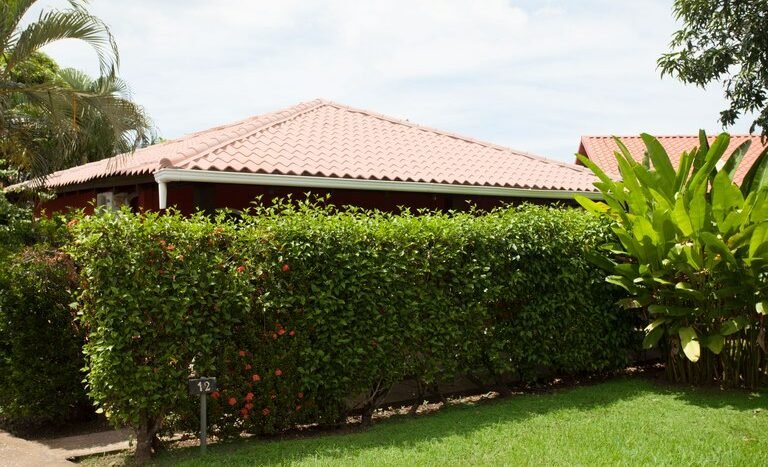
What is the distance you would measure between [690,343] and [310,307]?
4.57 meters

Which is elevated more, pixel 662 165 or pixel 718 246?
pixel 662 165

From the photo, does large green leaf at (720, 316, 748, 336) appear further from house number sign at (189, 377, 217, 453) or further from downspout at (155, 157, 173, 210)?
downspout at (155, 157, 173, 210)

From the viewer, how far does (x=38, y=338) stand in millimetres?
8242

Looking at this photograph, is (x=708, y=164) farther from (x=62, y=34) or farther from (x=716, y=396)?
(x=62, y=34)

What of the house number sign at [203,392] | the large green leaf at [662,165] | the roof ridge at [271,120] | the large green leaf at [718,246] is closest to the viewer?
the house number sign at [203,392]

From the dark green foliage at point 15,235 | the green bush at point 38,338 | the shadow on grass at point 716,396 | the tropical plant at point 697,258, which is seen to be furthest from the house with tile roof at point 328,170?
the shadow on grass at point 716,396

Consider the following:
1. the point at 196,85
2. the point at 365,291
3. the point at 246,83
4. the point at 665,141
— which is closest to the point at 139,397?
the point at 365,291

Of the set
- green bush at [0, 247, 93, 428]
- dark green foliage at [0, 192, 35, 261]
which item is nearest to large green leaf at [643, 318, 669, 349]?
green bush at [0, 247, 93, 428]

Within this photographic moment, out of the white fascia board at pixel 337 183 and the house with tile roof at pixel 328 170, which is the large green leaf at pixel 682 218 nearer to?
the white fascia board at pixel 337 183

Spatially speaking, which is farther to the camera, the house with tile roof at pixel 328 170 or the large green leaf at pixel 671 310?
the house with tile roof at pixel 328 170

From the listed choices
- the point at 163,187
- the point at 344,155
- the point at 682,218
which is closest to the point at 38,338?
the point at 163,187

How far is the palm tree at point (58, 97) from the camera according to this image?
34.9 ft

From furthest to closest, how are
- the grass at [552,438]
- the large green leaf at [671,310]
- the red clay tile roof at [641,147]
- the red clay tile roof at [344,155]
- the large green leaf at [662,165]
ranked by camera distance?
1. the red clay tile roof at [641,147]
2. the red clay tile roof at [344,155]
3. the large green leaf at [662,165]
4. the large green leaf at [671,310]
5. the grass at [552,438]

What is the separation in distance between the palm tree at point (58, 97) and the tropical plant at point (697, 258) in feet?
24.3
